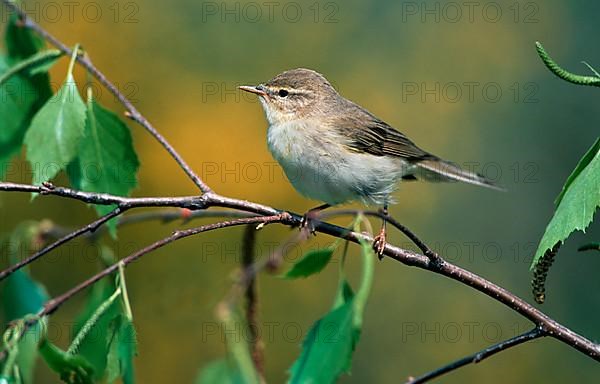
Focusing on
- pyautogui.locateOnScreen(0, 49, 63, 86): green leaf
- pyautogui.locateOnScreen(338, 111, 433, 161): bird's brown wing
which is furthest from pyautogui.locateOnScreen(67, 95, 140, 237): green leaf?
pyautogui.locateOnScreen(338, 111, 433, 161): bird's brown wing

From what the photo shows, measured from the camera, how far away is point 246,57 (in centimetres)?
671

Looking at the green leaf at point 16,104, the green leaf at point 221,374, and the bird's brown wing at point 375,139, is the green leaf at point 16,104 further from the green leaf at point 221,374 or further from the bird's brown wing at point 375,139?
the bird's brown wing at point 375,139

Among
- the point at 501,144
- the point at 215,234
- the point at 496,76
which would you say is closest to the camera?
the point at 215,234

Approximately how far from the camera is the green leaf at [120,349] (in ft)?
4.98

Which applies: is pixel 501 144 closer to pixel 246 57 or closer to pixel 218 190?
pixel 246 57

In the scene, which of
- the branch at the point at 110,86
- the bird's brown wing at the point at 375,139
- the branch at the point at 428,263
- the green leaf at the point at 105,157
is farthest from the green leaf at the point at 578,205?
the bird's brown wing at the point at 375,139

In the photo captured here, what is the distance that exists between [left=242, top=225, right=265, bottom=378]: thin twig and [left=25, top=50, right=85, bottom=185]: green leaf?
50 centimetres

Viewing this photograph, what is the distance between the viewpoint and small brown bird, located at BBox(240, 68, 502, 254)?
2.99m

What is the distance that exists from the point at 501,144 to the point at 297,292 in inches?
134

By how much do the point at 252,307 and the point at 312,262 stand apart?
0.38 metres

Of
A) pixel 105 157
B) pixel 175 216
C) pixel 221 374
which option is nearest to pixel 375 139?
pixel 175 216

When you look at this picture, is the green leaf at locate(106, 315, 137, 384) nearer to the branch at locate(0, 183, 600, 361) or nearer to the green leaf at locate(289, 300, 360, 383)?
the branch at locate(0, 183, 600, 361)

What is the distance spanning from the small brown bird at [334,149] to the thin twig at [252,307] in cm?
87

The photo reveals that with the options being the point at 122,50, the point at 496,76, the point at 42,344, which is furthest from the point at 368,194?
the point at 496,76
